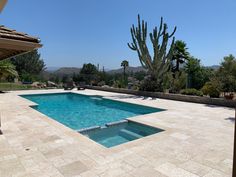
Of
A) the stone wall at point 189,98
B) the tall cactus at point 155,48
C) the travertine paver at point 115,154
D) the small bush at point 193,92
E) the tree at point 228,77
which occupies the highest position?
the tall cactus at point 155,48

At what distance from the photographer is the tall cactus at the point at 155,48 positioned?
1393 cm

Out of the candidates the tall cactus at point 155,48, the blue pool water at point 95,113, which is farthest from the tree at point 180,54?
the blue pool water at point 95,113

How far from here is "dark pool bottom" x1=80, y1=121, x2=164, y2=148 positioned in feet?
19.3

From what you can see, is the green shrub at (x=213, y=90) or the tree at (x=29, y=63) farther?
the tree at (x=29, y=63)

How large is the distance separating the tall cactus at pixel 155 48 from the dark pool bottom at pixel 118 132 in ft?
27.5

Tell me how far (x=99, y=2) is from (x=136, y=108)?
9962 mm

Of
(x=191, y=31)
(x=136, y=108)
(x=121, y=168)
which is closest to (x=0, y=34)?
(x=121, y=168)

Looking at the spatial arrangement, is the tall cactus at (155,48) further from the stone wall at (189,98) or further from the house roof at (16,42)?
the house roof at (16,42)

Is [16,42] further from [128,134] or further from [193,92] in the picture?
[193,92]

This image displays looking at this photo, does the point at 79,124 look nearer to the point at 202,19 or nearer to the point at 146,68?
the point at 146,68

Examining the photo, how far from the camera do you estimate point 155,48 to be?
14047 mm

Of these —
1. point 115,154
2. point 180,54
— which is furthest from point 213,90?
point 180,54

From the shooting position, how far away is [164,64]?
14.3 meters

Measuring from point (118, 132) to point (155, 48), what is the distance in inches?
367
